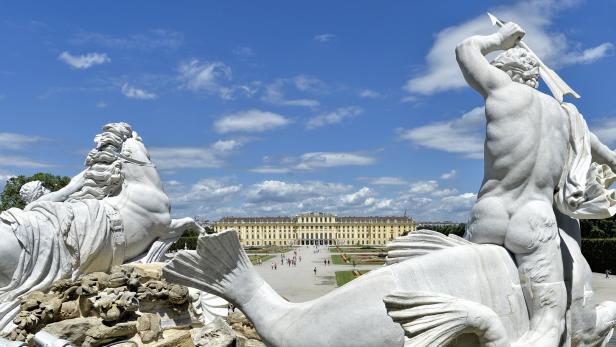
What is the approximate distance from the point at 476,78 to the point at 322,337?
2036 mm

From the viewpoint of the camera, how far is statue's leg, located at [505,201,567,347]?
134 inches

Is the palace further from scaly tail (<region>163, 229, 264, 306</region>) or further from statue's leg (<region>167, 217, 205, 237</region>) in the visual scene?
scaly tail (<region>163, 229, 264, 306</region>)

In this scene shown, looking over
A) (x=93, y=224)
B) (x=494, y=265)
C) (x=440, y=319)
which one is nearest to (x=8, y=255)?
(x=93, y=224)

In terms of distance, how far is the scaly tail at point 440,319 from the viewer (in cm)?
303

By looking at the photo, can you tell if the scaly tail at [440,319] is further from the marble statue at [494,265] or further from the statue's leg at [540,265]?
the statue's leg at [540,265]

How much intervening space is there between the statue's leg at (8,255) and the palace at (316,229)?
131 m

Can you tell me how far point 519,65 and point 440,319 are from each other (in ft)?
6.32

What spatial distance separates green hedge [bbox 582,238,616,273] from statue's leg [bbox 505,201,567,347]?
3198 cm

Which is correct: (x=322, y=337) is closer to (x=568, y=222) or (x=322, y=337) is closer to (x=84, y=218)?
(x=568, y=222)

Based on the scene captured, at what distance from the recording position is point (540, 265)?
3428 millimetres

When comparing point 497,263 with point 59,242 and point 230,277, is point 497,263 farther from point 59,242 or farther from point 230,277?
point 59,242

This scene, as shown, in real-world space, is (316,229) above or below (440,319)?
below

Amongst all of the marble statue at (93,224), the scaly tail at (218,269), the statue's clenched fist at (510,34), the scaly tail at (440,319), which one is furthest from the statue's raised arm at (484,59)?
the marble statue at (93,224)

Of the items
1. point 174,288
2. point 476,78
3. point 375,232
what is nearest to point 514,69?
point 476,78
